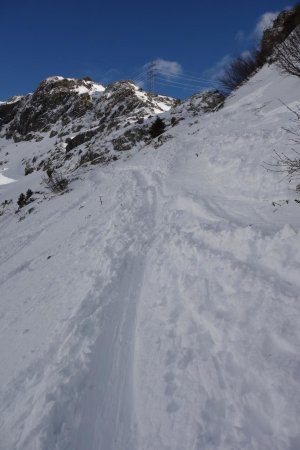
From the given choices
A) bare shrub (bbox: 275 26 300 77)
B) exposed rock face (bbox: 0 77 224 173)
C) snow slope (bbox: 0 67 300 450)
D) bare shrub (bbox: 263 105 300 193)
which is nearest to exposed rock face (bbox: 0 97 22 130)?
exposed rock face (bbox: 0 77 224 173)

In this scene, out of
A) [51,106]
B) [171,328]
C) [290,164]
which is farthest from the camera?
[51,106]

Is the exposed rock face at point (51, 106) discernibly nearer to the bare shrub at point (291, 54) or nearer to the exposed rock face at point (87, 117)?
the exposed rock face at point (87, 117)

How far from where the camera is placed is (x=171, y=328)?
5055mm

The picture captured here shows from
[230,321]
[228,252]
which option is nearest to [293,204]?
[228,252]

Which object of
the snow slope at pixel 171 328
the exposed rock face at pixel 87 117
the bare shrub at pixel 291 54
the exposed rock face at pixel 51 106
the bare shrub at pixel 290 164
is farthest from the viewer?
the exposed rock face at pixel 51 106

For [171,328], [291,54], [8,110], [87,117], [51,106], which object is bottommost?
[171,328]

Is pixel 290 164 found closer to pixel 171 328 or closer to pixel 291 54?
pixel 171 328

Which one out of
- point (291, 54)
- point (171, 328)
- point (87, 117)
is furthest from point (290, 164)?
point (87, 117)

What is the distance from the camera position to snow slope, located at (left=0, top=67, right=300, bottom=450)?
357 centimetres

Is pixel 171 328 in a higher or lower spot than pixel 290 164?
lower

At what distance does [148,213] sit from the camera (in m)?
10.7

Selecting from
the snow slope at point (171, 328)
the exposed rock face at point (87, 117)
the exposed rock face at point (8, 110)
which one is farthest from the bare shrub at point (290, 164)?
the exposed rock face at point (8, 110)

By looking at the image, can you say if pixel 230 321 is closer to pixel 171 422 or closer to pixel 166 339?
pixel 166 339

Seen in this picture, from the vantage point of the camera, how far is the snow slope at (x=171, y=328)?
11.7 ft
